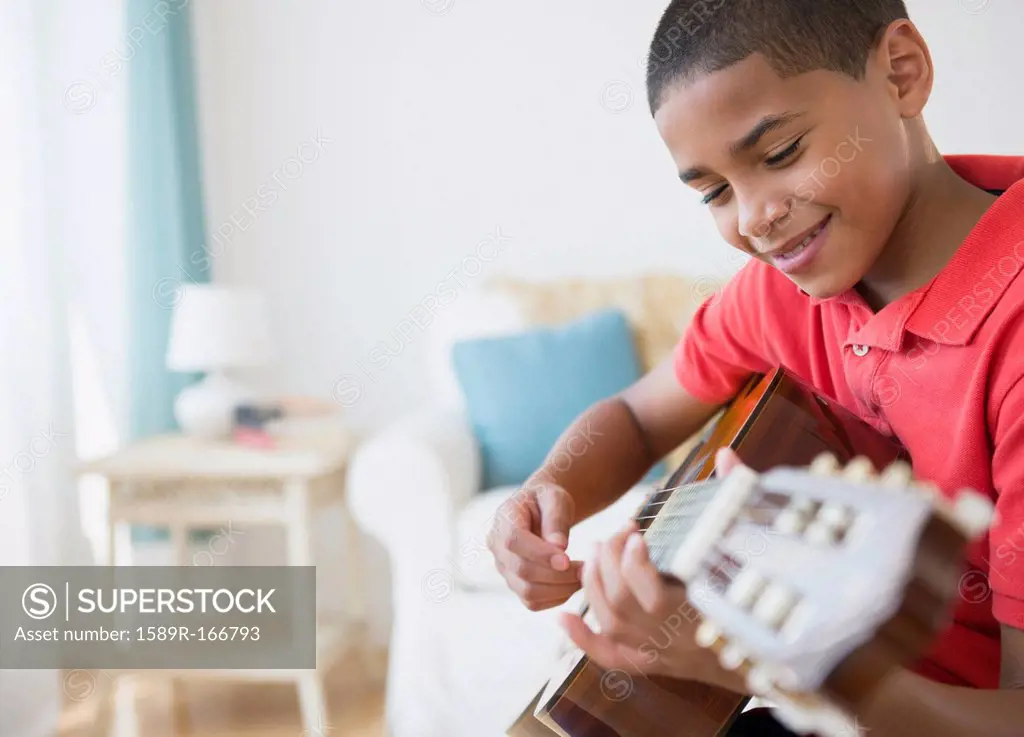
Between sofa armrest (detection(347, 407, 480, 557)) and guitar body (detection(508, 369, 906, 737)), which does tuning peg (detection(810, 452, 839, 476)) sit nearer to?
guitar body (detection(508, 369, 906, 737))

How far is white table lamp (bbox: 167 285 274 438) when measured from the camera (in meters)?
1.91

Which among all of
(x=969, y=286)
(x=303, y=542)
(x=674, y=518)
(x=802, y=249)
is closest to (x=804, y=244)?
(x=802, y=249)

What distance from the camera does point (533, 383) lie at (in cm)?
182

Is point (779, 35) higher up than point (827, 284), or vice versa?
point (779, 35)

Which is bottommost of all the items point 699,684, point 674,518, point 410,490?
point 410,490

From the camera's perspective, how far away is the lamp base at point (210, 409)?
192cm

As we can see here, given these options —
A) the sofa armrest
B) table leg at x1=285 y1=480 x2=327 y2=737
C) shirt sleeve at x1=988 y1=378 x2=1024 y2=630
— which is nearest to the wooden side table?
table leg at x1=285 y1=480 x2=327 y2=737

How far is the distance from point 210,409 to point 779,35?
1.58m

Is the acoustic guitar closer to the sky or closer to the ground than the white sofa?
closer to the sky

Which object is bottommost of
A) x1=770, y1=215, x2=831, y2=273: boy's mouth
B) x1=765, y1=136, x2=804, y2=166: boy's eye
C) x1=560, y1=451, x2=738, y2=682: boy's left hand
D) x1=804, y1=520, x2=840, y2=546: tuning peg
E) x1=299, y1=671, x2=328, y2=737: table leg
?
x1=299, y1=671, x2=328, y2=737: table leg

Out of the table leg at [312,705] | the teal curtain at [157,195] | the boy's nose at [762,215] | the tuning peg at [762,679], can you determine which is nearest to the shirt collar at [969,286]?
the boy's nose at [762,215]

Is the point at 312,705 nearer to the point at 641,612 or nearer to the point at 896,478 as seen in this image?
the point at 641,612

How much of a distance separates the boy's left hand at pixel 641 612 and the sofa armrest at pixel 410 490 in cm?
103

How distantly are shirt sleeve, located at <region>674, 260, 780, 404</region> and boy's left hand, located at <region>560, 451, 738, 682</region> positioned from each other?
0.36 meters
